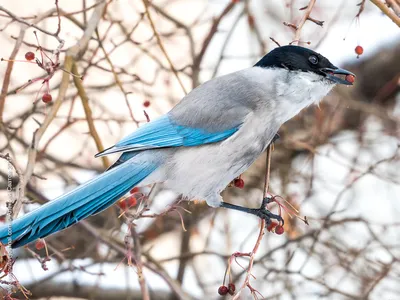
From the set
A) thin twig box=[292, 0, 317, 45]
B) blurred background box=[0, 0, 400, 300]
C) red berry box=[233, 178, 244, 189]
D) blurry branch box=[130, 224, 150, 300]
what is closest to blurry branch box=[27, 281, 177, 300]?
blurred background box=[0, 0, 400, 300]

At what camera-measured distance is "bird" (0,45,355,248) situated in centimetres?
291

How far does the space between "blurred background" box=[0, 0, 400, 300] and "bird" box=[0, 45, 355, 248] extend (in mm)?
128

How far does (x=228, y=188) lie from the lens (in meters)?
4.14

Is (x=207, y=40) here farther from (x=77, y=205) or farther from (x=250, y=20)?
(x=77, y=205)

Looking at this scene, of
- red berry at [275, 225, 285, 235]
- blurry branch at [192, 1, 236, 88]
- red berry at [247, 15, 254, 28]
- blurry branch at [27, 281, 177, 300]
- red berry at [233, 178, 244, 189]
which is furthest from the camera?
red berry at [247, 15, 254, 28]

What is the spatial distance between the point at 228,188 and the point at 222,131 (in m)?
1.21

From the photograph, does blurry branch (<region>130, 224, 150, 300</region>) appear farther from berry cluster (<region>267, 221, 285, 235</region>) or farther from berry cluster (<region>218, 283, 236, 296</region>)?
berry cluster (<region>267, 221, 285, 235</region>)

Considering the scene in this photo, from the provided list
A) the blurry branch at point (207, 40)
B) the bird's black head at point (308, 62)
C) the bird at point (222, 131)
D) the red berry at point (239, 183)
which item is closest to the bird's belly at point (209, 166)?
the bird at point (222, 131)

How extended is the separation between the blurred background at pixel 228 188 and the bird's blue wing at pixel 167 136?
0.11 meters

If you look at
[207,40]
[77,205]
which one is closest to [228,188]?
[207,40]

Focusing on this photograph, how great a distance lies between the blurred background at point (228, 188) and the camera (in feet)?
10.2

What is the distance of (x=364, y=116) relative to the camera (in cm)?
501

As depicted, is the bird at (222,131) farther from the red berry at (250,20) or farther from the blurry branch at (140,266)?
the red berry at (250,20)

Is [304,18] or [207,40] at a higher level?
[207,40]
